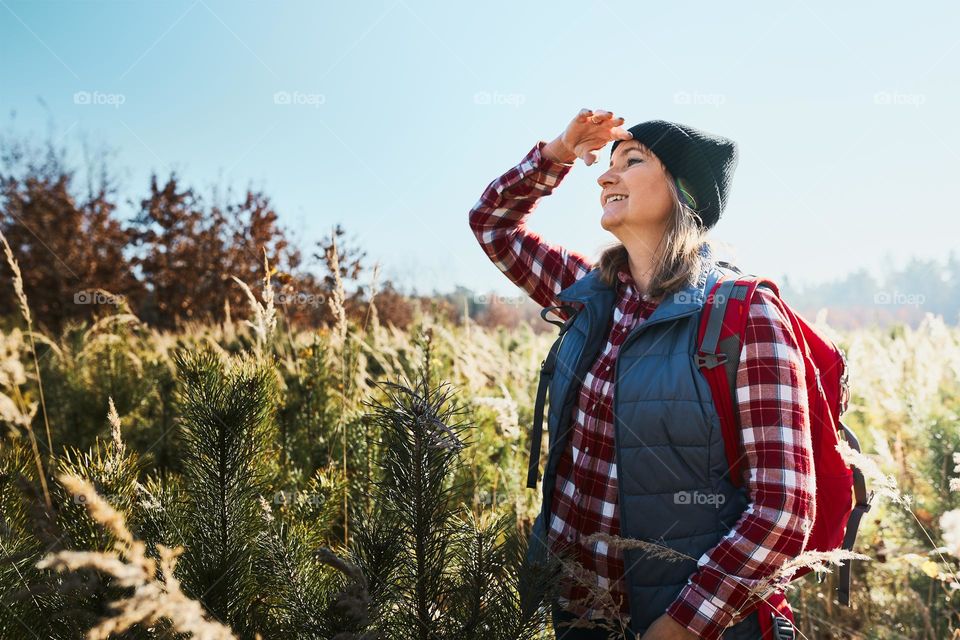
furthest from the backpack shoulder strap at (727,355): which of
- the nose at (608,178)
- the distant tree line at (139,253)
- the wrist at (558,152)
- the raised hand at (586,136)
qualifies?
the distant tree line at (139,253)

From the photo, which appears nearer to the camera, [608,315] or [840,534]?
[840,534]

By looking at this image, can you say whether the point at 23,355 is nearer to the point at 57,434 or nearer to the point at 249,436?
the point at 57,434

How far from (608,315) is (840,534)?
914 mm

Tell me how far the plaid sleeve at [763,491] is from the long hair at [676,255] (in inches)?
12.0

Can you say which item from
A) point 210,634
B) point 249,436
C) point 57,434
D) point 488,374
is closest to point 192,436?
point 249,436

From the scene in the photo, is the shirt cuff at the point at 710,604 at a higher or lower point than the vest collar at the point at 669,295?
lower

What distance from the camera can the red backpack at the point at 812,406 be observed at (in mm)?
1744

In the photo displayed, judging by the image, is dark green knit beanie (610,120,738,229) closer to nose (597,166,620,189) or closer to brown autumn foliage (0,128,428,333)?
nose (597,166,620,189)

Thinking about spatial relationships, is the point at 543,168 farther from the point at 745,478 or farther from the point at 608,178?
the point at 745,478

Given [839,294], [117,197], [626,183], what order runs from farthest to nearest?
[839,294] → [117,197] → [626,183]

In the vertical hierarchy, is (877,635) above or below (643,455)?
below

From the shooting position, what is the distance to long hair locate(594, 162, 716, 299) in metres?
1.97

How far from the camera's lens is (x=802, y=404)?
1.70 m

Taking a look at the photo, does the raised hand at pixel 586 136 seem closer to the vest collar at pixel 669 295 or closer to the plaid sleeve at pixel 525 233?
the plaid sleeve at pixel 525 233
